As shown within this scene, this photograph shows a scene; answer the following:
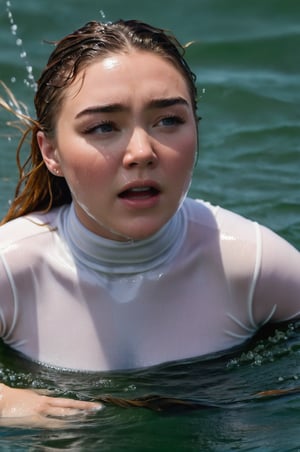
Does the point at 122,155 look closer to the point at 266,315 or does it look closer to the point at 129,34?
the point at 129,34

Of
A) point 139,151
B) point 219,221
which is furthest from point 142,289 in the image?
point 139,151

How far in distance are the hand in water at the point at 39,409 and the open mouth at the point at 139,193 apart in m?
0.63

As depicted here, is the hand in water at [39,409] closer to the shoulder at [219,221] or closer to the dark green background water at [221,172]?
the dark green background water at [221,172]

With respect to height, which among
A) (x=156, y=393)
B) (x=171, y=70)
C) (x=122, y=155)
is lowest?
(x=156, y=393)

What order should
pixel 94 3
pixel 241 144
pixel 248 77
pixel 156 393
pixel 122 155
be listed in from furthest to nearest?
pixel 94 3 → pixel 248 77 → pixel 241 144 → pixel 156 393 → pixel 122 155

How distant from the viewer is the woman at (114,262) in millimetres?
3383

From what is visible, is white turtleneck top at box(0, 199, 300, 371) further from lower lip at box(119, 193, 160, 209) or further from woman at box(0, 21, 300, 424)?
lower lip at box(119, 193, 160, 209)

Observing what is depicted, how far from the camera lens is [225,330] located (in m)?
3.70

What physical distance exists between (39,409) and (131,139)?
0.82 m

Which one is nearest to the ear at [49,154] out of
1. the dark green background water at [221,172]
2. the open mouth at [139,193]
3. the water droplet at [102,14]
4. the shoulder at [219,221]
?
the open mouth at [139,193]

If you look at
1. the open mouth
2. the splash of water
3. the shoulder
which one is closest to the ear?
the open mouth

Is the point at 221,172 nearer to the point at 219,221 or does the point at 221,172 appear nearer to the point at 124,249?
the point at 219,221

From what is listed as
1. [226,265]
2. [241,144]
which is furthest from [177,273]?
[241,144]

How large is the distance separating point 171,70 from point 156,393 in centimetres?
97
